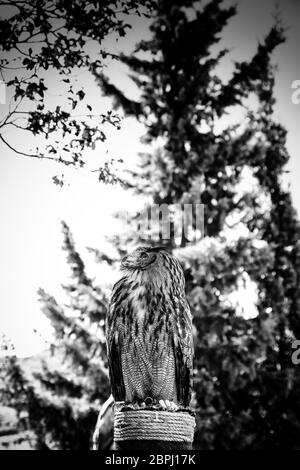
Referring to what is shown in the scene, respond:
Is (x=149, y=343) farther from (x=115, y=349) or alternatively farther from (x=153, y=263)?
(x=153, y=263)

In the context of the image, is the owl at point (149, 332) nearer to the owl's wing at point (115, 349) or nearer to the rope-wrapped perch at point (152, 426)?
the owl's wing at point (115, 349)

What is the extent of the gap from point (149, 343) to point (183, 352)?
0.20 meters

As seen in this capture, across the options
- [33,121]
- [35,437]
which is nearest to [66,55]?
[33,121]

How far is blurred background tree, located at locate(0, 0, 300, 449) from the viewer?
6793mm

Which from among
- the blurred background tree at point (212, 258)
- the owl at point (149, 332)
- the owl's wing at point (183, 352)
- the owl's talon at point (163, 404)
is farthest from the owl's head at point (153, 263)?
the blurred background tree at point (212, 258)

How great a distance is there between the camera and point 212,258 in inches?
266

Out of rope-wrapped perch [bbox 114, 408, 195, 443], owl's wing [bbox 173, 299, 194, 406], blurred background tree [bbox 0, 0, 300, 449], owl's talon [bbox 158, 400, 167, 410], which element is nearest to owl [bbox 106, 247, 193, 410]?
owl's wing [bbox 173, 299, 194, 406]

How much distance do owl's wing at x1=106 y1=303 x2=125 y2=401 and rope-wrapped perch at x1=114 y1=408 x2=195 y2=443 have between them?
1.21 feet

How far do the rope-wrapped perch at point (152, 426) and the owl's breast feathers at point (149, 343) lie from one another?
0.27m

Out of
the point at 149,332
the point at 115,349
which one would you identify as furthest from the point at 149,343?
the point at 115,349

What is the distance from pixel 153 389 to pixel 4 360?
587 centimetres

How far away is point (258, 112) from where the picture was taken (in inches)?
389

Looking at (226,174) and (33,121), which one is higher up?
(226,174)

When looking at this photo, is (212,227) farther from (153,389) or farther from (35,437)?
(153,389)
